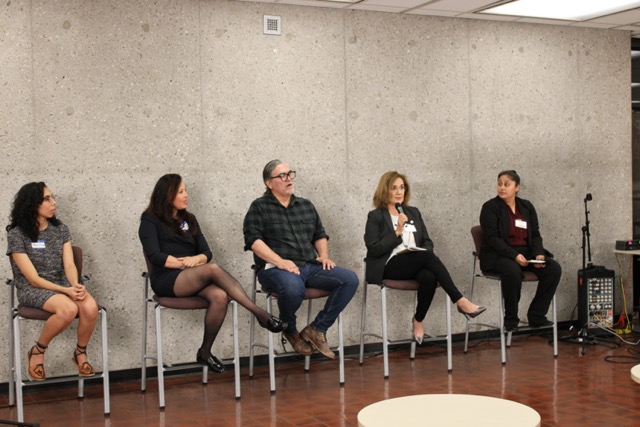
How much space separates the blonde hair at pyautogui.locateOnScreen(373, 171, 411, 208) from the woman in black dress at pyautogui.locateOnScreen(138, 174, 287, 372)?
4.57 feet

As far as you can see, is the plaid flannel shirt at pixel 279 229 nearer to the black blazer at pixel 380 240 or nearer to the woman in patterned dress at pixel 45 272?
the black blazer at pixel 380 240

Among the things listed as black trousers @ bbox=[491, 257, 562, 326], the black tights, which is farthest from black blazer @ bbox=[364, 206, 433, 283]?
the black tights

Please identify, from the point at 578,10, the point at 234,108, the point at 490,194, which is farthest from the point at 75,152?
the point at 578,10

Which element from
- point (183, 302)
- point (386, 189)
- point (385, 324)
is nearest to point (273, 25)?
point (386, 189)

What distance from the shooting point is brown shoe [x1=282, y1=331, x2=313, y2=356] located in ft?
19.5

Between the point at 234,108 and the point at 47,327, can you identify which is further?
the point at 234,108

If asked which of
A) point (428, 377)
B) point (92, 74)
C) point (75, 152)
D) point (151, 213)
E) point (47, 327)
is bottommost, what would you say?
point (428, 377)

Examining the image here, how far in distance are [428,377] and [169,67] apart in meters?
2.92

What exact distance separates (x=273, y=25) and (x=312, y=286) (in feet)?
6.74

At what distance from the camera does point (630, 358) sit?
6566 millimetres

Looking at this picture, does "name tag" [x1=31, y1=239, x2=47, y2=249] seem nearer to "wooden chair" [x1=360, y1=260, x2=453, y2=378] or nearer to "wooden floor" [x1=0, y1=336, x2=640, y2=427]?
"wooden floor" [x1=0, y1=336, x2=640, y2=427]

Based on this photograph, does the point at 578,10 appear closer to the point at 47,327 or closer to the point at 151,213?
the point at 151,213

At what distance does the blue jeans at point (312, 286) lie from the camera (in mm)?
5797

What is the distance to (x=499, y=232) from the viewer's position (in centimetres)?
689
